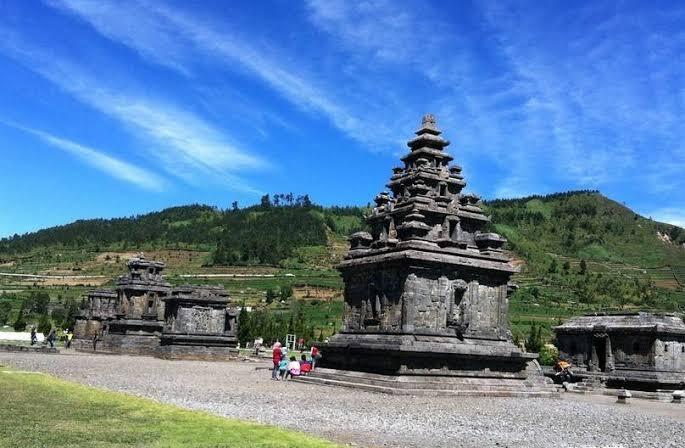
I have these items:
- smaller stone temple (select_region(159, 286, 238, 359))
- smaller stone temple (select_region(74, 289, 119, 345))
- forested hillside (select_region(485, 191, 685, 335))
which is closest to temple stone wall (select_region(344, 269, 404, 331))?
smaller stone temple (select_region(159, 286, 238, 359))

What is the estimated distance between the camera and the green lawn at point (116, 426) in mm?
9383

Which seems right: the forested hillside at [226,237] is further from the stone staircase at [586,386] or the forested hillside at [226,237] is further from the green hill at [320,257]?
the stone staircase at [586,386]

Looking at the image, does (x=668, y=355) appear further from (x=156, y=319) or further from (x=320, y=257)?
(x=320, y=257)

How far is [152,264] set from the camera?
5097 centimetres

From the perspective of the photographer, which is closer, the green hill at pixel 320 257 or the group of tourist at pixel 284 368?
the group of tourist at pixel 284 368

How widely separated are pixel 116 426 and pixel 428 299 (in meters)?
14.7

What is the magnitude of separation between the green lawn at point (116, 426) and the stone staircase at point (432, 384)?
29.7 ft

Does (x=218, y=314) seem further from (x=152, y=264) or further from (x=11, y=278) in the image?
(x=11, y=278)

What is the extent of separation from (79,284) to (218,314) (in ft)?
315

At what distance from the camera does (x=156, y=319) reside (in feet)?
162

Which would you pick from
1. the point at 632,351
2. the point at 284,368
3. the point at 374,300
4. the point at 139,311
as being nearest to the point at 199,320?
the point at 139,311

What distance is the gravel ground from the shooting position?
12484mm

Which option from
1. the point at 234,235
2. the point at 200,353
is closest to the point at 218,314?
the point at 200,353

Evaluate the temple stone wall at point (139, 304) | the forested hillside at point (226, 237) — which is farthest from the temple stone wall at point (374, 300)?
the forested hillside at point (226, 237)
